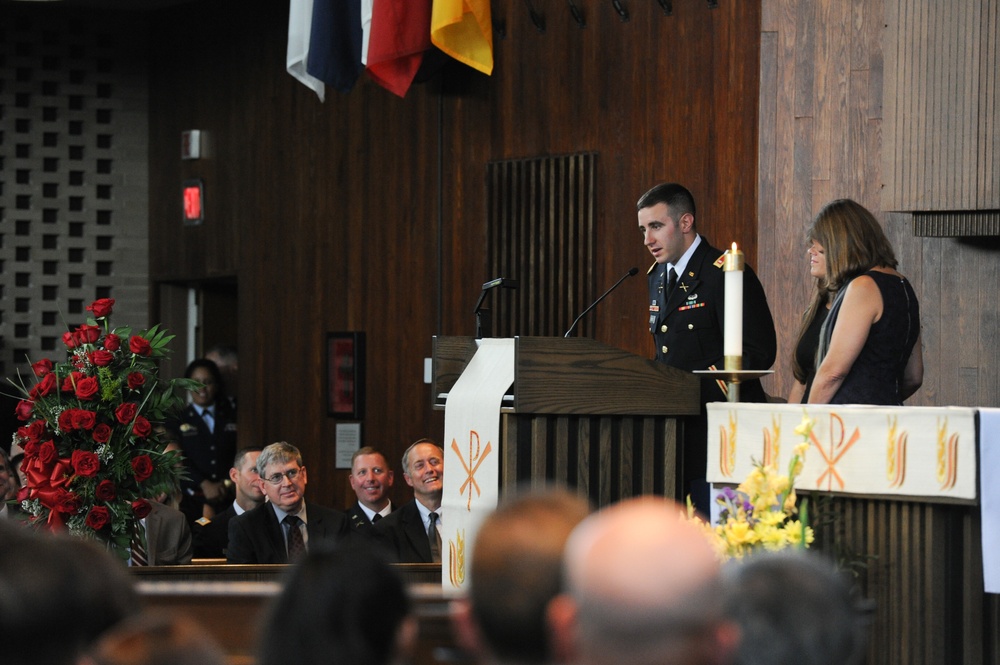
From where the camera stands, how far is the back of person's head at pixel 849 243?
11.5 ft

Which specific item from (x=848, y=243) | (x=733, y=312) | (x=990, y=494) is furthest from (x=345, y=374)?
(x=990, y=494)

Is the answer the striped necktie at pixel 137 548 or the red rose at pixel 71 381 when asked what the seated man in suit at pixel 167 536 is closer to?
the striped necktie at pixel 137 548

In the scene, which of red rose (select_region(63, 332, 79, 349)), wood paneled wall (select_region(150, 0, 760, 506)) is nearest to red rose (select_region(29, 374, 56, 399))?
red rose (select_region(63, 332, 79, 349))

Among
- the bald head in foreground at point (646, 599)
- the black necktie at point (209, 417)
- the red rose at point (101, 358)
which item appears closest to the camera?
the bald head in foreground at point (646, 599)

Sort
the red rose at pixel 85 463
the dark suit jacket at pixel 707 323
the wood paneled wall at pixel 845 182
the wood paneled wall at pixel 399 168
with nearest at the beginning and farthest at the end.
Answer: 1. the dark suit jacket at pixel 707 323
2. the red rose at pixel 85 463
3. the wood paneled wall at pixel 845 182
4. the wood paneled wall at pixel 399 168

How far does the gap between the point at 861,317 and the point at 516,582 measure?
2.25 metres

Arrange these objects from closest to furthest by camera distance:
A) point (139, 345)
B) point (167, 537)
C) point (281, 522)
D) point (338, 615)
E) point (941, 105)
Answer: point (338, 615) < point (139, 345) < point (941, 105) < point (167, 537) < point (281, 522)

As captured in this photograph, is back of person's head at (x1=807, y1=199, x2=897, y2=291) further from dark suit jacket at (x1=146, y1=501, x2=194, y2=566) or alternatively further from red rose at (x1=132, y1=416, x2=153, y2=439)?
dark suit jacket at (x1=146, y1=501, x2=194, y2=566)

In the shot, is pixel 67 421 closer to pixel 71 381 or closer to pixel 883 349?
pixel 71 381

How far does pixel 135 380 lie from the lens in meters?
4.36

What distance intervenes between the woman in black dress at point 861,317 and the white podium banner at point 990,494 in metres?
0.76

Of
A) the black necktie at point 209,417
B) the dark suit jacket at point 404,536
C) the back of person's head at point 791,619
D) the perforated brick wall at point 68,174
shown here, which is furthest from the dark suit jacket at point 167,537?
the perforated brick wall at point 68,174

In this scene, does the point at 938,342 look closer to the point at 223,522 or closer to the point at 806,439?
the point at 806,439

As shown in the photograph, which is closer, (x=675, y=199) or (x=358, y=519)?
(x=675, y=199)
